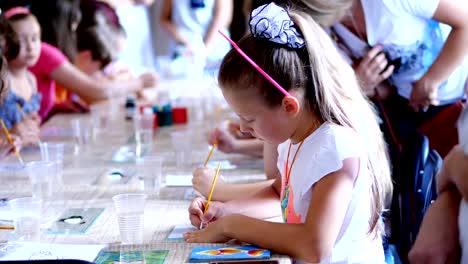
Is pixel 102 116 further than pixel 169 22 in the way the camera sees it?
No

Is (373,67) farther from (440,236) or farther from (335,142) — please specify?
(440,236)

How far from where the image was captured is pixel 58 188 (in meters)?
2.25

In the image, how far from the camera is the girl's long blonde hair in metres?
1.70

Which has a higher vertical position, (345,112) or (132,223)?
(345,112)

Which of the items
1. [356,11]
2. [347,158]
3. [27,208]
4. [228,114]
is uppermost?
[356,11]

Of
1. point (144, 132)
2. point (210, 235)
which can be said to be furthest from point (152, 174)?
point (144, 132)

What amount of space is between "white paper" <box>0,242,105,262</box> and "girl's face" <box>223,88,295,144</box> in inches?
18.6

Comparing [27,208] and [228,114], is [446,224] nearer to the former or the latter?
[27,208]

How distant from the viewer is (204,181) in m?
2.08

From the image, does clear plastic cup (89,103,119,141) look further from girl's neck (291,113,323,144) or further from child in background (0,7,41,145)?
girl's neck (291,113,323,144)

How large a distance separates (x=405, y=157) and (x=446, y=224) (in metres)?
0.80

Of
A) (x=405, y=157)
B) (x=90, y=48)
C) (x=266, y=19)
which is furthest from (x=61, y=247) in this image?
(x=90, y=48)

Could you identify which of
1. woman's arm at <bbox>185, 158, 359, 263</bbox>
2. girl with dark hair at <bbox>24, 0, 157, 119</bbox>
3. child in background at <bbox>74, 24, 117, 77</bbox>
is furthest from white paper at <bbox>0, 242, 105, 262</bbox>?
child in background at <bbox>74, 24, 117, 77</bbox>

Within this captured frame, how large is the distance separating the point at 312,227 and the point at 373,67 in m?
1.40
